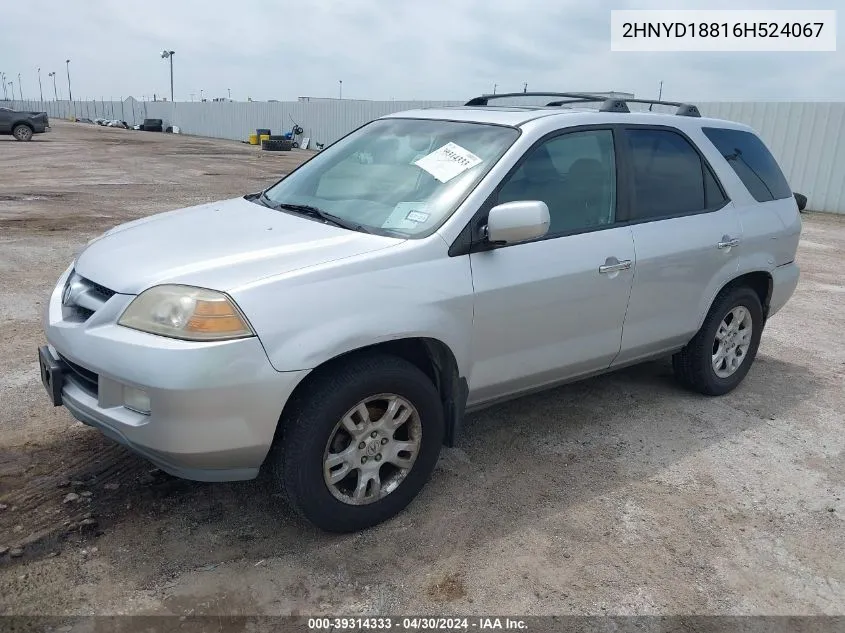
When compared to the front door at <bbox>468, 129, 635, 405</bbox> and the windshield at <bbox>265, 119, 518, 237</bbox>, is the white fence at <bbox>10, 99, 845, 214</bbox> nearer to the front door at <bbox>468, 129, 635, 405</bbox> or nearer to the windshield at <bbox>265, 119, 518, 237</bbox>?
the front door at <bbox>468, 129, 635, 405</bbox>

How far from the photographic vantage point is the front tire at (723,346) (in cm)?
452

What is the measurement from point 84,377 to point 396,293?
4.27ft

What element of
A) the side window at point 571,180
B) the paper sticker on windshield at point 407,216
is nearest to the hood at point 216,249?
the paper sticker on windshield at point 407,216

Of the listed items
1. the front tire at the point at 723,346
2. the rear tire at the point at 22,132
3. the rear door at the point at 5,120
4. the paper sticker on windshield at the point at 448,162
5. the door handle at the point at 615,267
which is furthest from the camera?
the rear tire at the point at 22,132

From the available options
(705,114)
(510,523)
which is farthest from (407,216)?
(705,114)

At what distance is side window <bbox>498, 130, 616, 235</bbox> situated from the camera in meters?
3.47

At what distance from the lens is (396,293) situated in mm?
2912

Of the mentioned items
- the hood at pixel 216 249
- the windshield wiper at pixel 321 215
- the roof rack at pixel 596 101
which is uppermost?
the roof rack at pixel 596 101

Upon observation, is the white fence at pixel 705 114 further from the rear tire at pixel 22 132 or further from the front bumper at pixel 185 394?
the front bumper at pixel 185 394

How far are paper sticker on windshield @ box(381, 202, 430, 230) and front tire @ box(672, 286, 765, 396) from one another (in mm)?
2242

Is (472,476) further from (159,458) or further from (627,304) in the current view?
(159,458)

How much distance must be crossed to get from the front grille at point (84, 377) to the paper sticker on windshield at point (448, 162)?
1.76 m

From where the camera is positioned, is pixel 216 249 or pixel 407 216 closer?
pixel 216 249

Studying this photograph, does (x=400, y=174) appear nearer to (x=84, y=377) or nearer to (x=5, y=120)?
(x=84, y=377)
